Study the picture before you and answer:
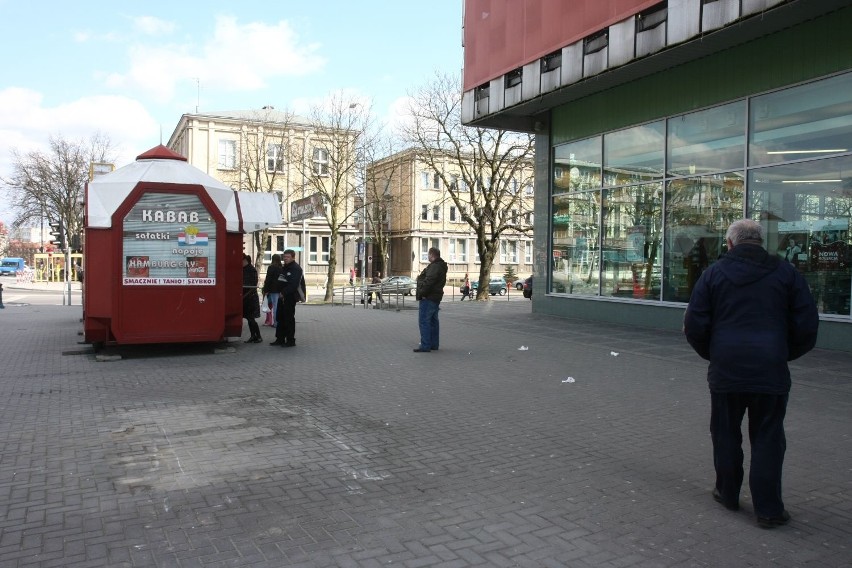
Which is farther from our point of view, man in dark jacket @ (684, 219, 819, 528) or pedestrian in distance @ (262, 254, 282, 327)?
pedestrian in distance @ (262, 254, 282, 327)

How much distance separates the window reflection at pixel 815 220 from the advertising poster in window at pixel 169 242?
32.8 feet

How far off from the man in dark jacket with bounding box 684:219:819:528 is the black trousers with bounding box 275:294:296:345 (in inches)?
344

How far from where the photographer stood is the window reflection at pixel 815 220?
10938mm

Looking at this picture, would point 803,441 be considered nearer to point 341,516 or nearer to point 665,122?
point 341,516

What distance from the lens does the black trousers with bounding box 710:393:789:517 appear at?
393 cm

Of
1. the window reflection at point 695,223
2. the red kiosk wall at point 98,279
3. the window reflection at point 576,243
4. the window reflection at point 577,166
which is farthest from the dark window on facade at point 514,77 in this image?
the red kiosk wall at point 98,279

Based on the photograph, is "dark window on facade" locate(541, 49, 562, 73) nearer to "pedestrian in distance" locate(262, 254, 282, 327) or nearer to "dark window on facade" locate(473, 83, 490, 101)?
"dark window on facade" locate(473, 83, 490, 101)

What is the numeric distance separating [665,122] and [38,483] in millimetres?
13559

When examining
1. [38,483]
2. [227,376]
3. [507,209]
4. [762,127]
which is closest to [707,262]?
[762,127]

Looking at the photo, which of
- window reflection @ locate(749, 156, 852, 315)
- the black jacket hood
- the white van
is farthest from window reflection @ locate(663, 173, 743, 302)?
the white van

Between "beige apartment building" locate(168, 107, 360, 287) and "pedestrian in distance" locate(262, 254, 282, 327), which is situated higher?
"beige apartment building" locate(168, 107, 360, 287)

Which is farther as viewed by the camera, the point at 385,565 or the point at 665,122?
the point at 665,122

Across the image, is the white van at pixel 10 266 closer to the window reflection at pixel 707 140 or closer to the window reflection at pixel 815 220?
the window reflection at pixel 707 140

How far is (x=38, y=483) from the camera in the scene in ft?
15.0
